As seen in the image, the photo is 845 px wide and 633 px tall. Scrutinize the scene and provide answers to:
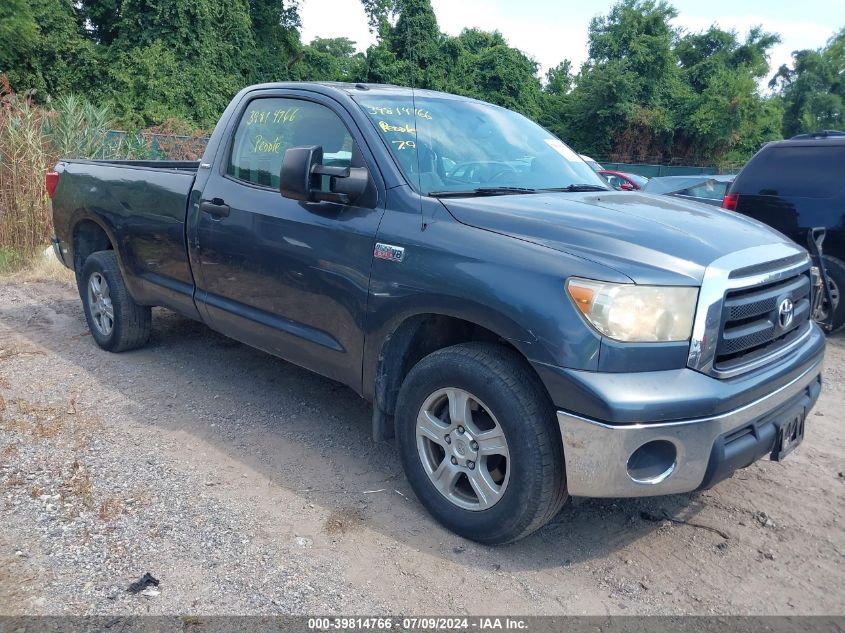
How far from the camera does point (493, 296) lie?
113 inches

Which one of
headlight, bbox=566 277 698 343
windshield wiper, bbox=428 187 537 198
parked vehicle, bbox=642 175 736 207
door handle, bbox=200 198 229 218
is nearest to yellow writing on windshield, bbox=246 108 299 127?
door handle, bbox=200 198 229 218

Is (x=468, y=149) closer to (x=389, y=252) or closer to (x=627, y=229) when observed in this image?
(x=389, y=252)

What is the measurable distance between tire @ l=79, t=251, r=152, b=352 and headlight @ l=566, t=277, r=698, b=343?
390 centimetres

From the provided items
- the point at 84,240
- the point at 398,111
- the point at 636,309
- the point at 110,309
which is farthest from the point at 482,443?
the point at 84,240

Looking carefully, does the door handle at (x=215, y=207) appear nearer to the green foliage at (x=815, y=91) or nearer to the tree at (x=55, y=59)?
the tree at (x=55, y=59)

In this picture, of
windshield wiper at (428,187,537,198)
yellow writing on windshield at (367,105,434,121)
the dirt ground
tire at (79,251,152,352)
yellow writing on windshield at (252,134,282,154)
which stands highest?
yellow writing on windshield at (367,105,434,121)

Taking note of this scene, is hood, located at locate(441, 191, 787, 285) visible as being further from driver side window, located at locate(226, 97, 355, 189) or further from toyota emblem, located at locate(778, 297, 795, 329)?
driver side window, located at locate(226, 97, 355, 189)

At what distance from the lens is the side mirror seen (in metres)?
3.42

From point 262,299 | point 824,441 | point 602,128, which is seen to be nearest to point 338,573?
point 262,299

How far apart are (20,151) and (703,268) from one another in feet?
28.5

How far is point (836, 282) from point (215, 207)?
5.52 m

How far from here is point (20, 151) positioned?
880 centimetres

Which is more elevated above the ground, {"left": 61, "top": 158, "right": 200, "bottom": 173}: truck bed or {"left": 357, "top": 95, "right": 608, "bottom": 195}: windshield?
{"left": 357, "top": 95, "right": 608, "bottom": 195}: windshield

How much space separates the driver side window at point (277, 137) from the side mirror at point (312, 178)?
271 millimetres
